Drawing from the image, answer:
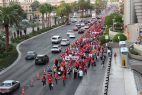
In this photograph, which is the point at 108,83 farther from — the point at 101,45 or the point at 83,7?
the point at 83,7

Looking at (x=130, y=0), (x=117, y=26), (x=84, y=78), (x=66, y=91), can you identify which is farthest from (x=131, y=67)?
(x=117, y=26)

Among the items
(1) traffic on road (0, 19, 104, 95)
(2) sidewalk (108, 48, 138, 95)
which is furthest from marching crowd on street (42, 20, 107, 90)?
(2) sidewalk (108, 48, 138, 95)

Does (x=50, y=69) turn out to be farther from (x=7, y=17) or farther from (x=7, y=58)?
(x=7, y=17)

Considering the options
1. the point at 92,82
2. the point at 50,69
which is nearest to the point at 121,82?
the point at 92,82

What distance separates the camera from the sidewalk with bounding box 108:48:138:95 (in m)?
31.1

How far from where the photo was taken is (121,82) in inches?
1369

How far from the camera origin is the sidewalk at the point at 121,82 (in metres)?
31.1

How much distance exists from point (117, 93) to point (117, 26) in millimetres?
49657

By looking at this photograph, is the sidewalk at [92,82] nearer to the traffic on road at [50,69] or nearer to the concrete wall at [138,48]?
the traffic on road at [50,69]

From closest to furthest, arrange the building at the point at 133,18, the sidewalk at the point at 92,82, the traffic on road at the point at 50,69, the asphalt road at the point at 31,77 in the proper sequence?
the sidewalk at the point at 92,82, the asphalt road at the point at 31,77, the traffic on road at the point at 50,69, the building at the point at 133,18

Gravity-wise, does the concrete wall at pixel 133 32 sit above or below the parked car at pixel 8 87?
above

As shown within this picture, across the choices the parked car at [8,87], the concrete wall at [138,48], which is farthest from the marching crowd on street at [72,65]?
the concrete wall at [138,48]

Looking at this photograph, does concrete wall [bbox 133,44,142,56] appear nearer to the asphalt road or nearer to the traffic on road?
the traffic on road

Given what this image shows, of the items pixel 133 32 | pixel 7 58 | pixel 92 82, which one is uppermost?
pixel 133 32
